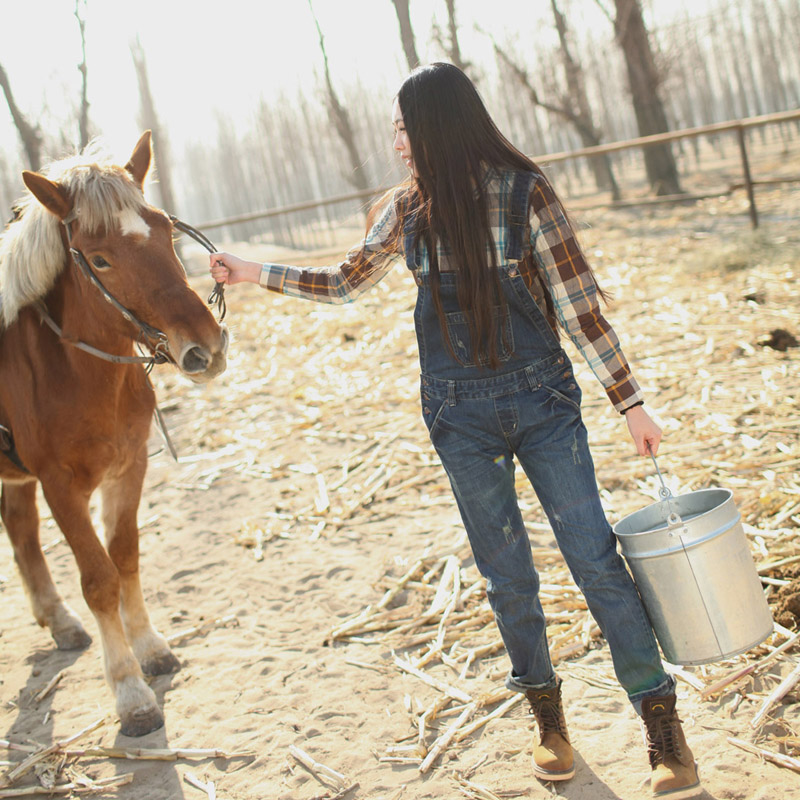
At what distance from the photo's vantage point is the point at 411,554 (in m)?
3.88

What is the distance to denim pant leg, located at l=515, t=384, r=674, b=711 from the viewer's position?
1.99 metres

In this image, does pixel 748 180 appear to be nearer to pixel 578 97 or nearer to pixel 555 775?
pixel 555 775

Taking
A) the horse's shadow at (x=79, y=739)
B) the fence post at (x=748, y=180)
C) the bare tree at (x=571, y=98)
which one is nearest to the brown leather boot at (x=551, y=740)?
the horse's shadow at (x=79, y=739)

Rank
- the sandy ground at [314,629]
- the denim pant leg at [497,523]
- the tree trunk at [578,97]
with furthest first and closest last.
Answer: the tree trunk at [578,97] < the sandy ground at [314,629] < the denim pant leg at [497,523]

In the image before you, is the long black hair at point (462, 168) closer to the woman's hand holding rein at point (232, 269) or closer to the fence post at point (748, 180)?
the woman's hand holding rein at point (232, 269)

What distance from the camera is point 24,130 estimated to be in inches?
337

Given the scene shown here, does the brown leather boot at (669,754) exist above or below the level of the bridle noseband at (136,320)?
below

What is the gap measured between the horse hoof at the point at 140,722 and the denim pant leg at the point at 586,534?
1.74 m

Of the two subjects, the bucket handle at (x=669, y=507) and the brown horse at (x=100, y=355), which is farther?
the brown horse at (x=100, y=355)

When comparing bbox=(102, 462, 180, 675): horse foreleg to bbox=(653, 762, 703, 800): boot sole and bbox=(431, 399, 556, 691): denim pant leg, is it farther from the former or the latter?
bbox=(653, 762, 703, 800): boot sole

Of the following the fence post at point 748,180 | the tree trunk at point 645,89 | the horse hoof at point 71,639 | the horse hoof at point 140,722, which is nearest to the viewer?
the horse hoof at point 140,722

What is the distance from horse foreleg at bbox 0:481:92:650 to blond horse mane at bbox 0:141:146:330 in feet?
3.60

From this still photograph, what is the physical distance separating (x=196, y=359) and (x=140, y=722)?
138 cm

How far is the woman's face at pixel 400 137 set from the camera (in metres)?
1.98
